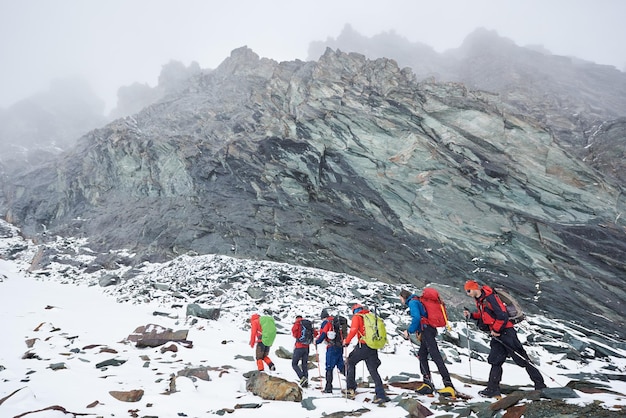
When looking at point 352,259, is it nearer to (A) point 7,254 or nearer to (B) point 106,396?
(B) point 106,396

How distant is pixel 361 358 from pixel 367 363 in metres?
0.18

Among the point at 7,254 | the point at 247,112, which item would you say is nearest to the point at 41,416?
the point at 7,254

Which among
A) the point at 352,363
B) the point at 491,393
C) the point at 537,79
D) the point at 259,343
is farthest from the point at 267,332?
the point at 537,79

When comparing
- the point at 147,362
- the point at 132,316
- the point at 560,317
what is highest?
the point at 147,362

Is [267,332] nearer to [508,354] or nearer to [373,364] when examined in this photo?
[373,364]

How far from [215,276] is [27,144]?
84.8 meters

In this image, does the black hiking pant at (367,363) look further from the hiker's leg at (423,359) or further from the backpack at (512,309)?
the backpack at (512,309)

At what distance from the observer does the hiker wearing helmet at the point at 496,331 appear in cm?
705

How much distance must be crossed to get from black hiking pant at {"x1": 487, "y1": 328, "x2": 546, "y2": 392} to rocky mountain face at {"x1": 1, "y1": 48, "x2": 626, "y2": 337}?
16.0 meters

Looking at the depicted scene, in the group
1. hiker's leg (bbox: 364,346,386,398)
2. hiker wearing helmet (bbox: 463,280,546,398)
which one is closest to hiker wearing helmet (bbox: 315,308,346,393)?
hiker's leg (bbox: 364,346,386,398)

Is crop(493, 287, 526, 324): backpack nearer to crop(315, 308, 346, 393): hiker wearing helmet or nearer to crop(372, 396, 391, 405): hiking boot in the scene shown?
crop(372, 396, 391, 405): hiking boot

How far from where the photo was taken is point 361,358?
7688mm

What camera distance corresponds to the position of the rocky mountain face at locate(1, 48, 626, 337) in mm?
22266

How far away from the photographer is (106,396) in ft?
25.5
